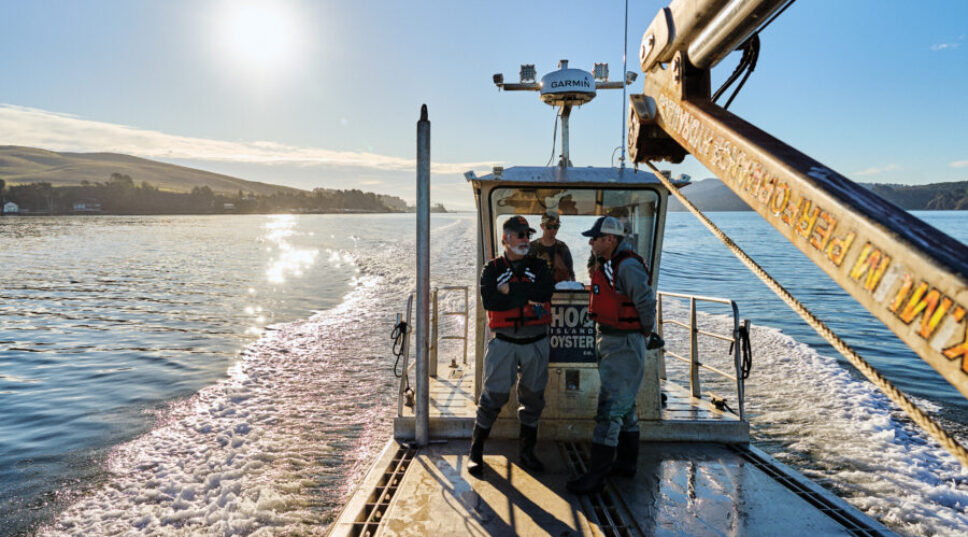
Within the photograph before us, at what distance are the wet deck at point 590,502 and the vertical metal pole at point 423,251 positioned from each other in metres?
0.65

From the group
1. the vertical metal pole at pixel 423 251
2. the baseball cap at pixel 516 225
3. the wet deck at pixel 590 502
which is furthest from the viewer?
the vertical metal pole at pixel 423 251

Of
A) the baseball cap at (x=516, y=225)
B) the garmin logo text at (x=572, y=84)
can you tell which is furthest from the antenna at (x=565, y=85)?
the baseball cap at (x=516, y=225)

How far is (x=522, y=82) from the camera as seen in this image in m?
5.88

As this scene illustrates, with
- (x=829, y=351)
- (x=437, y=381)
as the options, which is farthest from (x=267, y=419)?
(x=829, y=351)

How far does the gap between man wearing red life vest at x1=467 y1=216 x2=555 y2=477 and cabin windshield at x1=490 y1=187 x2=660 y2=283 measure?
0.94 m

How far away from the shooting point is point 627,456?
14.1 feet

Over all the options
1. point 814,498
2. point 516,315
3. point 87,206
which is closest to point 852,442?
point 814,498

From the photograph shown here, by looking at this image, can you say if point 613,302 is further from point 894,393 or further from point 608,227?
point 894,393

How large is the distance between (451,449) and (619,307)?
6.79ft

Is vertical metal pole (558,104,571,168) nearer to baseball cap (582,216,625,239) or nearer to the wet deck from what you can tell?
baseball cap (582,216,625,239)

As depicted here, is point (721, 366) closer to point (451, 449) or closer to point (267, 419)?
point (451, 449)

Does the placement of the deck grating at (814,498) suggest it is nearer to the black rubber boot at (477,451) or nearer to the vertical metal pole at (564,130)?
the black rubber boot at (477,451)

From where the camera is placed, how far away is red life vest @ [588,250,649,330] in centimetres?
399

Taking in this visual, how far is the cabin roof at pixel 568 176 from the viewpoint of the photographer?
495 centimetres
